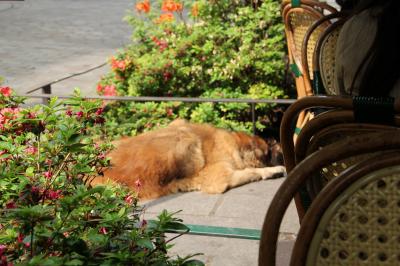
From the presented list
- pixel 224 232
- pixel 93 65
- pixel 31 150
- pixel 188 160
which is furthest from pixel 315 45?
pixel 93 65

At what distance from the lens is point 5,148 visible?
102 inches

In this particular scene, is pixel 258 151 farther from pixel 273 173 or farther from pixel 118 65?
pixel 118 65

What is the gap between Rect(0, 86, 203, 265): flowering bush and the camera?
1.77 metres

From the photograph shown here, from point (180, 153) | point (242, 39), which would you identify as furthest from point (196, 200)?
point (242, 39)

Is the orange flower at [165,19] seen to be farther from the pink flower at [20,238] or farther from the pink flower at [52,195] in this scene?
the pink flower at [20,238]

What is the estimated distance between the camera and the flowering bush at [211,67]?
676cm

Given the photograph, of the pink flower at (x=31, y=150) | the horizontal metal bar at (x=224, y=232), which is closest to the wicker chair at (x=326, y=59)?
the horizontal metal bar at (x=224, y=232)

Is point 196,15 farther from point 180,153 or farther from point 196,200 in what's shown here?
point 196,200

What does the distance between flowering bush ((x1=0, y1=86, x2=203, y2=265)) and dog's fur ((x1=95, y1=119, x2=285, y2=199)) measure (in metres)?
2.19

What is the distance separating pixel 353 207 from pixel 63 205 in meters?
0.77

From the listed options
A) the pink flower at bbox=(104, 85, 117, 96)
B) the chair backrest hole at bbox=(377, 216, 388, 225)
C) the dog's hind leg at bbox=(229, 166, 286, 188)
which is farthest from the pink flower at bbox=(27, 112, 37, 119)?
the pink flower at bbox=(104, 85, 117, 96)

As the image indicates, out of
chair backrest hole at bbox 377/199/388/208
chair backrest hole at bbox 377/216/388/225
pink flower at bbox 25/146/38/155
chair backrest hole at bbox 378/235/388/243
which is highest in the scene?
pink flower at bbox 25/146/38/155

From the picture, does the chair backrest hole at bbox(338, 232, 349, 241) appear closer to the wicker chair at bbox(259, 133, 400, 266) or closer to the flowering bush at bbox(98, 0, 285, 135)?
the wicker chair at bbox(259, 133, 400, 266)

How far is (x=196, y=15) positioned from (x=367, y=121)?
565 cm
